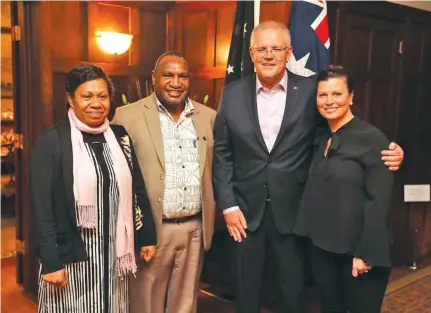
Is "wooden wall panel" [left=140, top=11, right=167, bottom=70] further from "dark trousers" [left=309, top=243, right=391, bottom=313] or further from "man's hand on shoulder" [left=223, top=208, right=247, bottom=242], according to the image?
"dark trousers" [left=309, top=243, right=391, bottom=313]

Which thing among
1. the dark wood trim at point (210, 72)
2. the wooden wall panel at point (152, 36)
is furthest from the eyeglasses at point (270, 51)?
the wooden wall panel at point (152, 36)

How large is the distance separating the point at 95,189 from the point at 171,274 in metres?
0.65

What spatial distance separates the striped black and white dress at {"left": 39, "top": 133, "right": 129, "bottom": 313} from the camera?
1878 millimetres

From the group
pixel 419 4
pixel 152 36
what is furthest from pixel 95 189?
pixel 419 4

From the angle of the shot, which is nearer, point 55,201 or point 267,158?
point 55,201

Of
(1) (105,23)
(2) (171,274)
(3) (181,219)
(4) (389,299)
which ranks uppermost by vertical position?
(1) (105,23)

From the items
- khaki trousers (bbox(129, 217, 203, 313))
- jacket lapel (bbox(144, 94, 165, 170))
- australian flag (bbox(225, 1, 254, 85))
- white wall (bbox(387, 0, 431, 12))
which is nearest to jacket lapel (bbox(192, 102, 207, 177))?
jacket lapel (bbox(144, 94, 165, 170))

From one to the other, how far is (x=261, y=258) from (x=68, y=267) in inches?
33.3

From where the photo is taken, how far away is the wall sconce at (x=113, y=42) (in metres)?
3.23

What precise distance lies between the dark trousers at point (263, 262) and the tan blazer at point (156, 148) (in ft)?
0.73

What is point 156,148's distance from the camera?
2080 millimetres

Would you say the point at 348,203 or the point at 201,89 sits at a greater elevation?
the point at 201,89

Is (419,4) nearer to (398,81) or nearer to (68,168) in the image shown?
(398,81)

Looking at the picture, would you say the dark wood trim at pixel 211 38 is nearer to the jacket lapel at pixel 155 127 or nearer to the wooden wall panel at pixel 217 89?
the wooden wall panel at pixel 217 89
